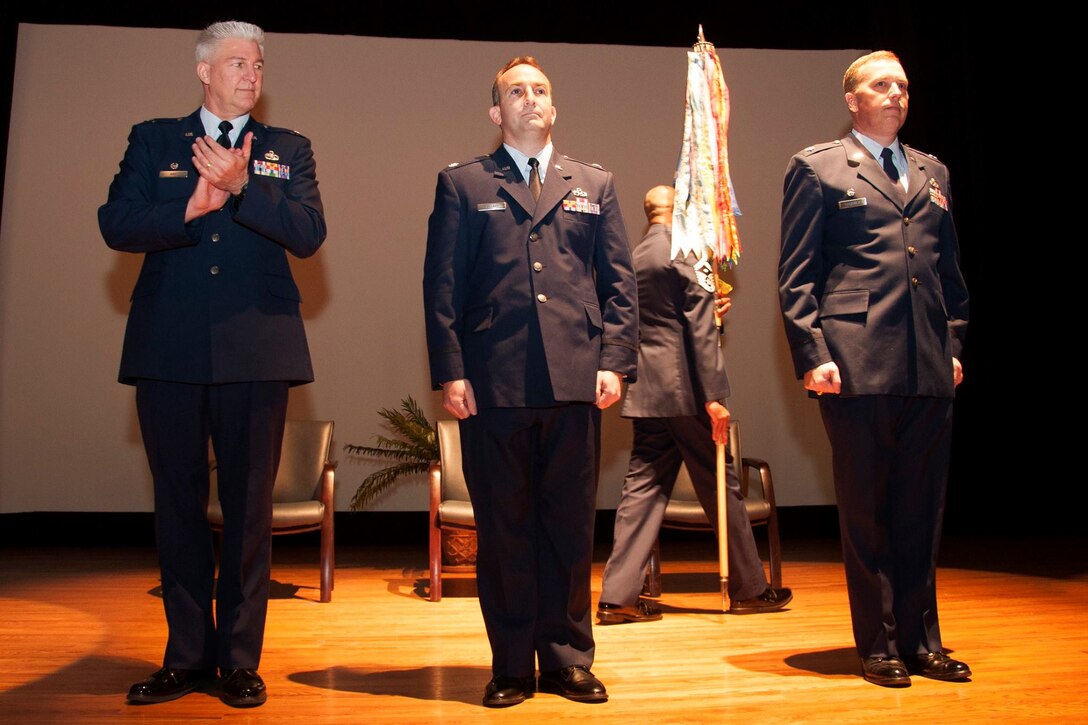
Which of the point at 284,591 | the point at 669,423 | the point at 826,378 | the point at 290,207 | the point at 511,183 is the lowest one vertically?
the point at 284,591

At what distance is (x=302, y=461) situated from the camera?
5723 millimetres

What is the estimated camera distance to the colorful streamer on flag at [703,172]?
450cm

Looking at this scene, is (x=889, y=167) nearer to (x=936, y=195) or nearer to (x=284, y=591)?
(x=936, y=195)

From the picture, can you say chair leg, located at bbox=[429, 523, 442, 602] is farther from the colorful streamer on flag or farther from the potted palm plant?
the colorful streamer on flag

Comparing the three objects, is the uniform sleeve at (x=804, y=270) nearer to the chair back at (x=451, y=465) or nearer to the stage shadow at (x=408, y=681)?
the stage shadow at (x=408, y=681)

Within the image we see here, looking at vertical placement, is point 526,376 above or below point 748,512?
above

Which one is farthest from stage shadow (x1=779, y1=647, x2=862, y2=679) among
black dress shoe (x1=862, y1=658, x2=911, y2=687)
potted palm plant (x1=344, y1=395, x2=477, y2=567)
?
potted palm plant (x1=344, y1=395, x2=477, y2=567)

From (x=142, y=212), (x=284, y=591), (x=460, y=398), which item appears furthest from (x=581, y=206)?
(x=284, y=591)

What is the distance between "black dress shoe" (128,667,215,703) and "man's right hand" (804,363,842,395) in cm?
196

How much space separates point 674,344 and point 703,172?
720 mm

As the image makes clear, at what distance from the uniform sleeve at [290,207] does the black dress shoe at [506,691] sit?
4.34 ft

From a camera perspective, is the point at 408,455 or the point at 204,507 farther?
the point at 408,455

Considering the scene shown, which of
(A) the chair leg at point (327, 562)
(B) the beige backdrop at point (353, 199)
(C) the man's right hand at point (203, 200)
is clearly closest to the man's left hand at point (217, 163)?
(C) the man's right hand at point (203, 200)

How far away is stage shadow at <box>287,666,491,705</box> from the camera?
3248 mm
